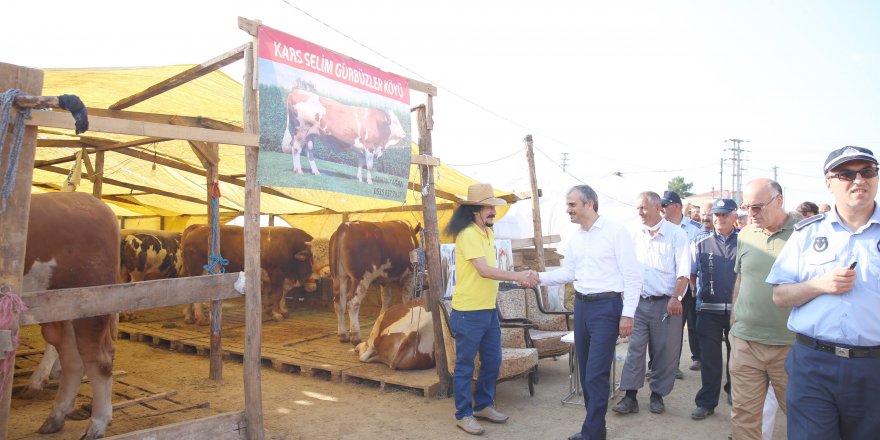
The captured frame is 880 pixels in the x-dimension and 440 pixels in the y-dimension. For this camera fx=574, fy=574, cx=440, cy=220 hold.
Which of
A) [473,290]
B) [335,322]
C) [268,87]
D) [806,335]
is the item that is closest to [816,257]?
[806,335]

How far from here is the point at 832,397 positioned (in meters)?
2.58

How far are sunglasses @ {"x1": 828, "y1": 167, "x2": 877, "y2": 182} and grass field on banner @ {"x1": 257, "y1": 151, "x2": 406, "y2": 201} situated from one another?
3497mm

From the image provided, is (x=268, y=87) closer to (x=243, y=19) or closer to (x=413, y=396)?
(x=243, y=19)

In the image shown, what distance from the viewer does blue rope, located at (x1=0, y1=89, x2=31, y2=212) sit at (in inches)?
119

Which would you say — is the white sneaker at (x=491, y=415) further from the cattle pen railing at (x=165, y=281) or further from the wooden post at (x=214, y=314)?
the wooden post at (x=214, y=314)

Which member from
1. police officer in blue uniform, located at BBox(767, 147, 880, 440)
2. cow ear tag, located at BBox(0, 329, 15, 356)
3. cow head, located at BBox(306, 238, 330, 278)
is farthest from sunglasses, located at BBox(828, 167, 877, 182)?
cow head, located at BBox(306, 238, 330, 278)

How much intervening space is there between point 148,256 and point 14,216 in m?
8.02

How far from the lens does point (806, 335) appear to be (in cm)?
271

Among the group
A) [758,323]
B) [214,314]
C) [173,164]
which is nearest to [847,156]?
[758,323]

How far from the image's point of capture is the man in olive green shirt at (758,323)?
3738 millimetres

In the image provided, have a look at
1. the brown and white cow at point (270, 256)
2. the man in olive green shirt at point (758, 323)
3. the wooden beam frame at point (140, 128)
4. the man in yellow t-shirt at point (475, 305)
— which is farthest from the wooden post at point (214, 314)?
the man in olive green shirt at point (758, 323)

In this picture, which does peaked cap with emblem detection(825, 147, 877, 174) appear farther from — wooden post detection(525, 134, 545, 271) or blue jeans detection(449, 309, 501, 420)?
wooden post detection(525, 134, 545, 271)

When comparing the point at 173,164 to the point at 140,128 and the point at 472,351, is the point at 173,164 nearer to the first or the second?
the point at 140,128

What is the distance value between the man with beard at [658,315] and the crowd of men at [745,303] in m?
0.01
